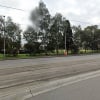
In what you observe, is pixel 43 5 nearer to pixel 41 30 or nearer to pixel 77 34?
pixel 41 30

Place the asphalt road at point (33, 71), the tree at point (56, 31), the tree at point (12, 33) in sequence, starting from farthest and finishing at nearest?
the tree at point (12, 33)
the tree at point (56, 31)
the asphalt road at point (33, 71)

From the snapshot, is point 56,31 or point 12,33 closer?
point 56,31

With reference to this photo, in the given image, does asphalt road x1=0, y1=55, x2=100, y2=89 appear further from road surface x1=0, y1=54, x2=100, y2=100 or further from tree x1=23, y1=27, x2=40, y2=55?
tree x1=23, y1=27, x2=40, y2=55

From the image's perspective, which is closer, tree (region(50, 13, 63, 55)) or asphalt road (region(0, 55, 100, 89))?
asphalt road (region(0, 55, 100, 89))

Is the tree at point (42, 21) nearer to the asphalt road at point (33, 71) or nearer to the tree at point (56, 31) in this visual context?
the tree at point (56, 31)

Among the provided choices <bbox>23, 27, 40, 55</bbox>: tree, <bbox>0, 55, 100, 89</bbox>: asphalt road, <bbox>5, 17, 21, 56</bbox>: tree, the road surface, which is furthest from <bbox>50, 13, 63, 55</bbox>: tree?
the road surface

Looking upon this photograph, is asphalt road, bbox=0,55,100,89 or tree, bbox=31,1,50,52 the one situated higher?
tree, bbox=31,1,50,52

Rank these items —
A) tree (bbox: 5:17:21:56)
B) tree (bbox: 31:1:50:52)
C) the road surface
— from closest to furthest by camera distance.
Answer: the road surface, tree (bbox: 31:1:50:52), tree (bbox: 5:17:21:56)

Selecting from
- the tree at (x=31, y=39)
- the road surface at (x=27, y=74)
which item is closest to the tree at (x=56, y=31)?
the tree at (x=31, y=39)

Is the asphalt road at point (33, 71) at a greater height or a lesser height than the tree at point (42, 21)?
lesser


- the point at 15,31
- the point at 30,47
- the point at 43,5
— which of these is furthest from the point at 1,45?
the point at 43,5

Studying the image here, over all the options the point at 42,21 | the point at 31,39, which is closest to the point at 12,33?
the point at 31,39

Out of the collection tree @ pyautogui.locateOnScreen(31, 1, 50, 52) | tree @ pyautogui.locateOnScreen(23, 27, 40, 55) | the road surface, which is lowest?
the road surface

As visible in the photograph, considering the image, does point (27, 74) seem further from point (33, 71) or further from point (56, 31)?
point (56, 31)
